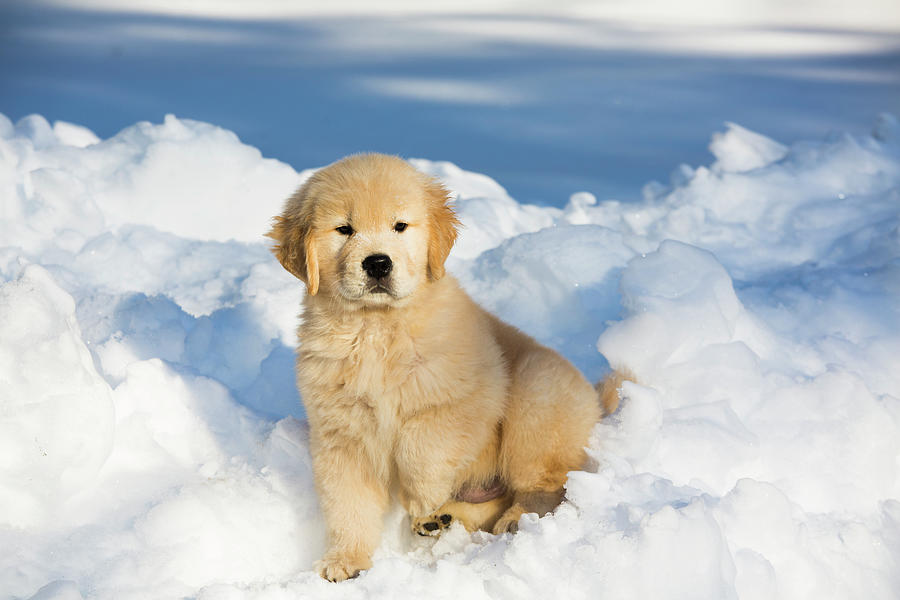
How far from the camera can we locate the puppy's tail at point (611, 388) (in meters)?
3.68

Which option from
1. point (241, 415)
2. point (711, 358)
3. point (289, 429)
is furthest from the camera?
point (711, 358)

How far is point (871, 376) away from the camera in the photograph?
14.6 feet

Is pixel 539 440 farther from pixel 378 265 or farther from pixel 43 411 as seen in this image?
pixel 43 411

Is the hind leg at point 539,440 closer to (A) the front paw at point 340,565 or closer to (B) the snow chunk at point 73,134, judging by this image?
(A) the front paw at point 340,565

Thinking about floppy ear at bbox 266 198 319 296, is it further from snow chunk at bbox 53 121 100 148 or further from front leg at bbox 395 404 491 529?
snow chunk at bbox 53 121 100 148

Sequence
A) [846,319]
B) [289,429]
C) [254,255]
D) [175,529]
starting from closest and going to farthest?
[175,529] < [289,429] < [846,319] < [254,255]

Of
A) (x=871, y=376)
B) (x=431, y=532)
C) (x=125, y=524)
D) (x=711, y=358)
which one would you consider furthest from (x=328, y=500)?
(x=871, y=376)

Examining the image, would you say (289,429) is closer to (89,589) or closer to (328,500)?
(328,500)

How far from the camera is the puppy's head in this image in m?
2.96

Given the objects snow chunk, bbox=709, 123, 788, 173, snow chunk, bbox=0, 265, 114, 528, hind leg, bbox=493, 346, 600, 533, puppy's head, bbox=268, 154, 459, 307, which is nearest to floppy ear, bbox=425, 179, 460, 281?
puppy's head, bbox=268, 154, 459, 307

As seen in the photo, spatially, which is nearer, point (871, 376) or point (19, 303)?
point (19, 303)

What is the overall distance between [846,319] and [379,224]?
3184 millimetres

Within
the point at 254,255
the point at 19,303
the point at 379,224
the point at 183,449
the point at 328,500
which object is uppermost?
the point at 379,224

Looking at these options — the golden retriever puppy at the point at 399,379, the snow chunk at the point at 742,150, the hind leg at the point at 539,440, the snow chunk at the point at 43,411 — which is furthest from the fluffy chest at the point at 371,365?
the snow chunk at the point at 742,150
